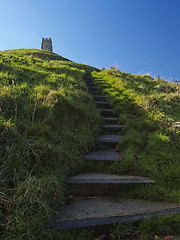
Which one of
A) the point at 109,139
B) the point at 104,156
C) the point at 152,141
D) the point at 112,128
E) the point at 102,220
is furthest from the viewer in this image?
the point at 112,128

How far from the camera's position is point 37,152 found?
2.64 m

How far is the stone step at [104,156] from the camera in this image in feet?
11.0

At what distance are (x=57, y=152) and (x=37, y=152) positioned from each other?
349 mm

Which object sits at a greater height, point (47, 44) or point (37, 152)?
point (47, 44)

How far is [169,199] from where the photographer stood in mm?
2479

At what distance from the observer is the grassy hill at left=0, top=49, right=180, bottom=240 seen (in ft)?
6.07

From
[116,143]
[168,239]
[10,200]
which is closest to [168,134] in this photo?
[116,143]

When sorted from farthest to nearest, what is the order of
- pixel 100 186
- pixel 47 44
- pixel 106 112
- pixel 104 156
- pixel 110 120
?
1. pixel 47 44
2. pixel 106 112
3. pixel 110 120
4. pixel 104 156
5. pixel 100 186

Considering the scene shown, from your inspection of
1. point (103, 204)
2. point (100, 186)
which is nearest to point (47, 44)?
point (100, 186)

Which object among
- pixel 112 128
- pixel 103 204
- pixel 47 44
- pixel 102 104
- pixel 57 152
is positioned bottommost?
pixel 103 204

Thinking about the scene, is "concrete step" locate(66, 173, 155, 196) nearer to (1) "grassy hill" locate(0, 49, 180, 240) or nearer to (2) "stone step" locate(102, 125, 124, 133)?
(1) "grassy hill" locate(0, 49, 180, 240)

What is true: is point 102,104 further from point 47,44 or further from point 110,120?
point 47,44

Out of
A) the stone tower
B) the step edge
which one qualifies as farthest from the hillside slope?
the stone tower

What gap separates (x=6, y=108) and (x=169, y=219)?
3172 mm
